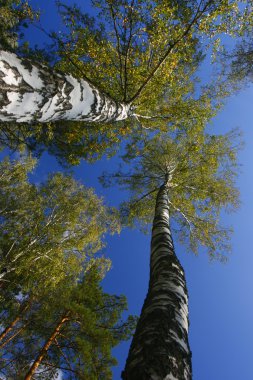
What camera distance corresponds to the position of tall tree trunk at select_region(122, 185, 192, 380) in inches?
72.1

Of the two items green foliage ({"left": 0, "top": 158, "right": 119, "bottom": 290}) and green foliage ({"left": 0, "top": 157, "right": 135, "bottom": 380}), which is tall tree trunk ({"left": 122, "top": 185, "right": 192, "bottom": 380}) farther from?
green foliage ({"left": 0, "top": 158, "right": 119, "bottom": 290})

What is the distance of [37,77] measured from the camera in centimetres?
273

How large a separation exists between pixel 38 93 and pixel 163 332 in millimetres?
2408

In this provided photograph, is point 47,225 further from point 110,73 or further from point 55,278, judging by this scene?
point 110,73

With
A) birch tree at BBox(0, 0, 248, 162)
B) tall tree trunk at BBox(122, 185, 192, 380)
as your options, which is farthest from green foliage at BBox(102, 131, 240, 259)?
tall tree trunk at BBox(122, 185, 192, 380)

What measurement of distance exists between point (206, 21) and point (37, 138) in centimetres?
532

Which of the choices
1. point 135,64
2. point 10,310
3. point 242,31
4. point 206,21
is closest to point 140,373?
point 206,21

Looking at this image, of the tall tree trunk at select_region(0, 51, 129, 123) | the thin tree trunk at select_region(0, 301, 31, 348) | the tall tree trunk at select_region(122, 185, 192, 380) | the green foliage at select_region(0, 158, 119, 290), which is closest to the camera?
the tall tree trunk at select_region(122, 185, 192, 380)

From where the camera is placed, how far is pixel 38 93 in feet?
9.02

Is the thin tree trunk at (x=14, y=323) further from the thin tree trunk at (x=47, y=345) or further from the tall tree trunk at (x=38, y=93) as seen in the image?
the tall tree trunk at (x=38, y=93)

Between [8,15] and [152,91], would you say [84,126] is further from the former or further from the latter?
[8,15]

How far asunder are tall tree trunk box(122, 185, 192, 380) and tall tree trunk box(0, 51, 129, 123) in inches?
83.9

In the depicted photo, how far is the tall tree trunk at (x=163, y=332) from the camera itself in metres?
1.83

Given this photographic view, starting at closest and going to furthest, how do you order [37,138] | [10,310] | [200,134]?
[37,138] → [200,134] → [10,310]
